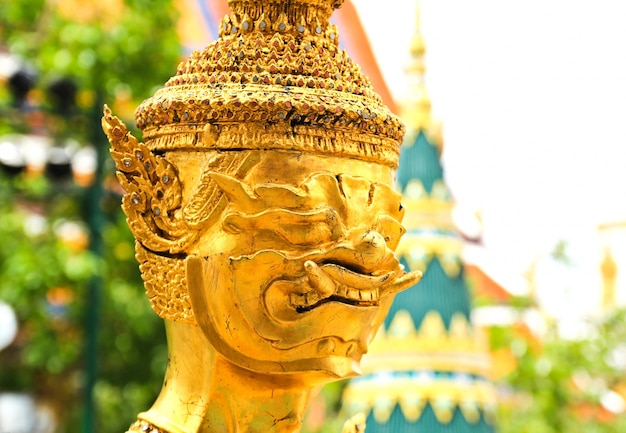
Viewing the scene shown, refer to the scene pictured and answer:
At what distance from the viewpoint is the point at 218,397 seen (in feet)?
6.91

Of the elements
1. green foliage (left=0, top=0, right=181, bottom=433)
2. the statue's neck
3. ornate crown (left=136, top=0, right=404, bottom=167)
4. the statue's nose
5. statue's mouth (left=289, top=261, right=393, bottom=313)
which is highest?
green foliage (left=0, top=0, right=181, bottom=433)

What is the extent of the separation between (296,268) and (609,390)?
966cm

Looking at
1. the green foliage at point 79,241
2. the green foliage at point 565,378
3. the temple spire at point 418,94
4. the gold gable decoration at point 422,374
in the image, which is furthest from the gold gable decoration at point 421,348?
the green foliage at point 565,378

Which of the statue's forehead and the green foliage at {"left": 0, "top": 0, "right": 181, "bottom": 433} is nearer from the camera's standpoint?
the statue's forehead

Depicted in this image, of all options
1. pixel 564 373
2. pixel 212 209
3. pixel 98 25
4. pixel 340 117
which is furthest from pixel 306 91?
pixel 564 373

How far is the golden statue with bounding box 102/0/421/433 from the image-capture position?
6.66 ft

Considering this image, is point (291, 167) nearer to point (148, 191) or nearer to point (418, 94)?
point (148, 191)

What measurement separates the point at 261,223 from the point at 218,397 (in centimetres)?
28

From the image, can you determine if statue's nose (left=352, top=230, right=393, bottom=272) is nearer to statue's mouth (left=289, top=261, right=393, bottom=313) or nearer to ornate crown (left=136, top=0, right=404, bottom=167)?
statue's mouth (left=289, top=261, right=393, bottom=313)

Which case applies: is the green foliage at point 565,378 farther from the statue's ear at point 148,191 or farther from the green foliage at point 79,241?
the statue's ear at point 148,191

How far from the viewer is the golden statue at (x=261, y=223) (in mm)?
2031

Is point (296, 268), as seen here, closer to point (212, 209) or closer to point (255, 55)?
point (212, 209)

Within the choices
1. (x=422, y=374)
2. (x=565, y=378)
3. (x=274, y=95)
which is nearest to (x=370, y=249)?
(x=274, y=95)

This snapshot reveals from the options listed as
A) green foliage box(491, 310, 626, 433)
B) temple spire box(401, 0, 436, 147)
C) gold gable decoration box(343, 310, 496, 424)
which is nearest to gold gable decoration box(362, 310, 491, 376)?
gold gable decoration box(343, 310, 496, 424)
